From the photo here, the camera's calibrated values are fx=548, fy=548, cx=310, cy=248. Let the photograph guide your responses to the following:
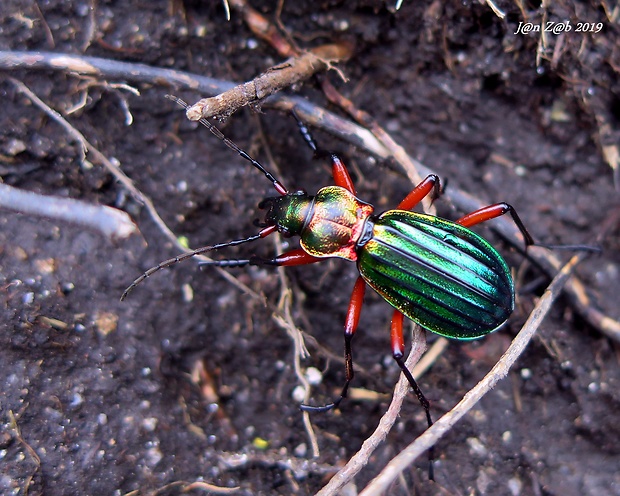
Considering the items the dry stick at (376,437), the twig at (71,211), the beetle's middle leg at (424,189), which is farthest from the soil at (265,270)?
the dry stick at (376,437)

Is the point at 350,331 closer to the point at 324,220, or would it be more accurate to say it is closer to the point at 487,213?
the point at 324,220

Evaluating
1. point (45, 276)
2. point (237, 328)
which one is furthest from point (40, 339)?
point (237, 328)

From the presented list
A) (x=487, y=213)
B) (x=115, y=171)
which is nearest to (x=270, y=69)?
(x=115, y=171)

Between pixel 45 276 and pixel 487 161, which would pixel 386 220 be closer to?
pixel 487 161

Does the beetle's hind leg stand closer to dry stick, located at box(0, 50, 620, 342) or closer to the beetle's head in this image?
the beetle's head

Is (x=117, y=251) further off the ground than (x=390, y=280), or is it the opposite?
(x=390, y=280)

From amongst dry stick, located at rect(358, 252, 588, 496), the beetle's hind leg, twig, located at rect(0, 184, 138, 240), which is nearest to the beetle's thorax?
the beetle's hind leg

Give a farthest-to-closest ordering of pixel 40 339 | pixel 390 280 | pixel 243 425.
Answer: pixel 243 425
pixel 390 280
pixel 40 339
